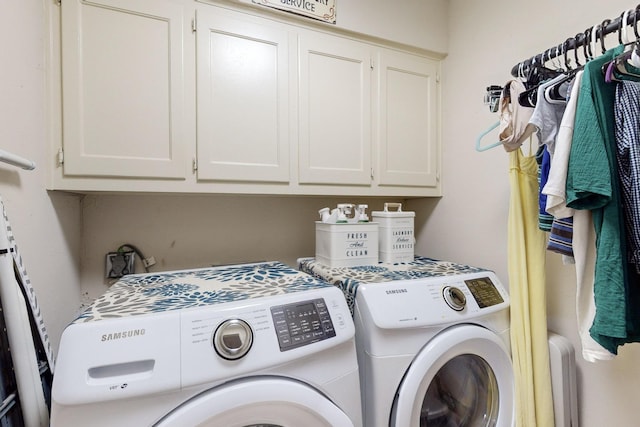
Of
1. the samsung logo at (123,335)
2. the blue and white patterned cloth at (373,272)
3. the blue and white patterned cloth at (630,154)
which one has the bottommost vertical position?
the samsung logo at (123,335)

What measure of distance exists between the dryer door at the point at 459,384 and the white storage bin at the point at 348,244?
51 centimetres

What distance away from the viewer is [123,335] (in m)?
0.69

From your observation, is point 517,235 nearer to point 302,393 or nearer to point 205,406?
point 302,393

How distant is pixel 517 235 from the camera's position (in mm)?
1156

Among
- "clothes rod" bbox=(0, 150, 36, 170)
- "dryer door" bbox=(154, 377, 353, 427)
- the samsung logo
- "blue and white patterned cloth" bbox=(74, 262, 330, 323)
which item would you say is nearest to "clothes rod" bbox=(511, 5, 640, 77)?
"blue and white patterned cloth" bbox=(74, 262, 330, 323)

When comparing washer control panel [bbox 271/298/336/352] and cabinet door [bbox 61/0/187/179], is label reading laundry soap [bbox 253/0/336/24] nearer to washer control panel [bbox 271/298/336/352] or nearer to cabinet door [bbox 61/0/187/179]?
cabinet door [bbox 61/0/187/179]

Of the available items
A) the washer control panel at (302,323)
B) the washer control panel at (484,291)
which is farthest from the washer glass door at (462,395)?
the washer control panel at (302,323)

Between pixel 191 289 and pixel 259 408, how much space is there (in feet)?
1.52

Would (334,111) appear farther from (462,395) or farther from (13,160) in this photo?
(462,395)

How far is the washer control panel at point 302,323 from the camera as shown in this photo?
0.81 m

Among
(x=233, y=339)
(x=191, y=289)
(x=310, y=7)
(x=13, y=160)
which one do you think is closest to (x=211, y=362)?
(x=233, y=339)

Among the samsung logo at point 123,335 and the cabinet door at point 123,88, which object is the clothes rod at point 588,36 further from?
the samsung logo at point 123,335

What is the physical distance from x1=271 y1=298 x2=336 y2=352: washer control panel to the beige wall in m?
1.01

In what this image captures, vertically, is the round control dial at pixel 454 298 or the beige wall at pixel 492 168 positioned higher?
the beige wall at pixel 492 168
